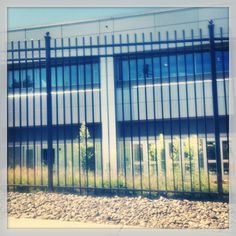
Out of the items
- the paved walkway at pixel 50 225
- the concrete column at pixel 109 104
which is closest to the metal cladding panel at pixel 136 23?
the concrete column at pixel 109 104

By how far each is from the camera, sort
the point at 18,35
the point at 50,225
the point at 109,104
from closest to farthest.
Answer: the point at 50,225
the point at 109,104
the point at 18,35

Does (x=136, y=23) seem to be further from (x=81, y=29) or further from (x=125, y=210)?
(x=125, y=210)

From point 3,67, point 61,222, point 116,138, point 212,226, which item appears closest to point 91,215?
point 61,222

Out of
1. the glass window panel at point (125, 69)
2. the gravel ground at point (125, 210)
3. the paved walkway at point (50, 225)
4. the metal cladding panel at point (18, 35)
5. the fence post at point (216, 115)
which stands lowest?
the paved walkway at point (50, 225)

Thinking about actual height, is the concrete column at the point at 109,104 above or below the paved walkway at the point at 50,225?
above

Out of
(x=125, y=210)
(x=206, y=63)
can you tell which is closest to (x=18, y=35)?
(x=206, y=63)

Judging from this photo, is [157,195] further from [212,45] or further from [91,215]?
[212,45]

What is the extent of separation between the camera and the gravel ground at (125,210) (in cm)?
380

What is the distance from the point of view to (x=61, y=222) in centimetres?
395

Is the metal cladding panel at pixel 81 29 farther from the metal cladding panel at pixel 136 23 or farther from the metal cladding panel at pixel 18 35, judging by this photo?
the metal cladding panel at pixel 18 35

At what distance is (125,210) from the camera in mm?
4137

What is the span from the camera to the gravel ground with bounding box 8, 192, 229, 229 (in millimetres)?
A: 3801

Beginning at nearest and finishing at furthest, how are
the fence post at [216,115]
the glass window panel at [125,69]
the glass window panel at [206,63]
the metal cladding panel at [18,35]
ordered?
the fence post at [216,115], the glass window panel at [206,63], the glass window panel at [125,69], the metal cladding panel at [18,35]

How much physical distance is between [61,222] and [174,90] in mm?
7814
